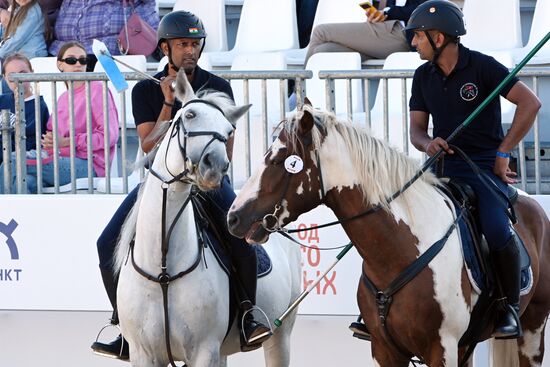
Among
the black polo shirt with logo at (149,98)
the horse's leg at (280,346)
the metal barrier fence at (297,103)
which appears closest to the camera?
the black polo shirt with logo at (149,98)

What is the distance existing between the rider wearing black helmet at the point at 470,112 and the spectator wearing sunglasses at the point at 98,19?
184 inches

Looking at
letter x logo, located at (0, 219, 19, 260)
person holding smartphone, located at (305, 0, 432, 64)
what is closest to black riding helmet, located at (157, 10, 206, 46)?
letter x logo, located at (0, 219, 19, 260)

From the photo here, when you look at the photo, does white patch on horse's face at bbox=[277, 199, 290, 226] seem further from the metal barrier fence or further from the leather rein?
the metal barrier fence

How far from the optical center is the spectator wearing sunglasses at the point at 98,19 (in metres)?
10.5

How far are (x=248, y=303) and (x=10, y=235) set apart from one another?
7.36 feet

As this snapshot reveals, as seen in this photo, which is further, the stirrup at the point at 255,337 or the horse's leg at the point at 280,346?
the horse's leg at the point at 280,346

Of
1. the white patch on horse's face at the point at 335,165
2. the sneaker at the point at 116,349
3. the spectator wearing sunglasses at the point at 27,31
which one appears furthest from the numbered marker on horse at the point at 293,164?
the spectator wearing sunglasses at the point at 27,31

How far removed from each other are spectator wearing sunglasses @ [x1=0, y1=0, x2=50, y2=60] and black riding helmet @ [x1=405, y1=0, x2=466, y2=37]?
17.9ft

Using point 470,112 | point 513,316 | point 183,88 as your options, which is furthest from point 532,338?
point 183,88

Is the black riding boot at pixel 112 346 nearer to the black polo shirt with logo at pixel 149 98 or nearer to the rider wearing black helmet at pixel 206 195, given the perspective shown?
the rider wearing black helmet at pixel 206 195

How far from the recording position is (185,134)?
5758 mm

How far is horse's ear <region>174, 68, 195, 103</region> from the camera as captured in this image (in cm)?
595

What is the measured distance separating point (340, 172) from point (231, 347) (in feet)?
5.03

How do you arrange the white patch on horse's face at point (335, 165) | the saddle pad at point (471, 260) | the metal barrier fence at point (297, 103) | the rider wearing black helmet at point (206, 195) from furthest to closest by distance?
1. the metal barrier fence at point (297, 103)
2. the rider wearing black helmet at point (206, 195)
3. the saddle pad at point (471, 260)
4. the white patch on horse's face at point (335, 165)
